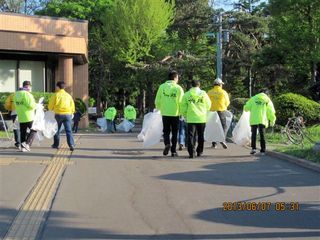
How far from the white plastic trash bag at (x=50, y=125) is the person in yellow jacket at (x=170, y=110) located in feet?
10.9

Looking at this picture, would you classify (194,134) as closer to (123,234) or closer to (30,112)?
(30,112)

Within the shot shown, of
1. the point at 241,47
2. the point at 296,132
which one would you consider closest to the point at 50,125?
the point at 296,132

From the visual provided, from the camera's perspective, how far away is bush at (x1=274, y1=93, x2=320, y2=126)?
1986 cm

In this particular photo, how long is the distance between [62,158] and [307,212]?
21.7 feet

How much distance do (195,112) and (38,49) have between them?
21.5 meters

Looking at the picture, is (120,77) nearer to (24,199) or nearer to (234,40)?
(234,40)

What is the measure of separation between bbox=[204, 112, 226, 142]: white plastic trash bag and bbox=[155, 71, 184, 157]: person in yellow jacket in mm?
1415

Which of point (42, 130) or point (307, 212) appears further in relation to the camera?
point (42, 130)

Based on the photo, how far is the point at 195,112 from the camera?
12062 mm

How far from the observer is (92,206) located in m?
7.16

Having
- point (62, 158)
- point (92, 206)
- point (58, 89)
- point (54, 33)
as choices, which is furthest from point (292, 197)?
point (54, 33)

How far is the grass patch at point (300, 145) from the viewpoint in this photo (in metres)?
11.5

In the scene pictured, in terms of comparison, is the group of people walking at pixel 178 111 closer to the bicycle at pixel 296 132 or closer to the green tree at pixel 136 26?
the bicycle at pixel 296 132

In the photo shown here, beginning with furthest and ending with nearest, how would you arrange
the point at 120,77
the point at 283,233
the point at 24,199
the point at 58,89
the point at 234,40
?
the point at 120,77 < the point at 234,40 < the point at 58,89 < the point at 24,199 < the point at 283,233
